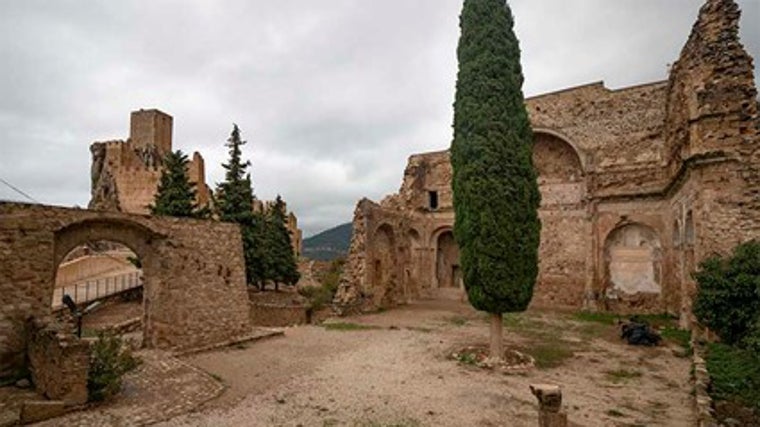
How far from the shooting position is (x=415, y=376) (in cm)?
914

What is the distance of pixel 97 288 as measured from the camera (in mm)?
18844

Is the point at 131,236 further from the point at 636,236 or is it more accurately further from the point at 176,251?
the point at 636,236

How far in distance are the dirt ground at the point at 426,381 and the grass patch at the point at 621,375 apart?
21mm

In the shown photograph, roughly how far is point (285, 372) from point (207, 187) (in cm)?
3439

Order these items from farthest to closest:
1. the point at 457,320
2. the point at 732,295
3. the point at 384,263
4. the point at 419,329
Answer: the point at 384,263 → the point at 457,320 → the point at 419,329 → the point at 732,295

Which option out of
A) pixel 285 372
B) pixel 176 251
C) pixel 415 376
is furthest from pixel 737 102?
pixel 176 251

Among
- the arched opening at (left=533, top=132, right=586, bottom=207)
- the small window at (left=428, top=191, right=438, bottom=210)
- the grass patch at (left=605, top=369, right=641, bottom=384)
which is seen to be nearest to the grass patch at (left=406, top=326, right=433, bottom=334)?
the grass patch at (left=605, top=369, right=641, bottom=384)

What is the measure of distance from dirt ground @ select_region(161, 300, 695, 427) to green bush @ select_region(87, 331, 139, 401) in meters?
1.67

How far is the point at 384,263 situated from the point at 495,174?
12.0 m

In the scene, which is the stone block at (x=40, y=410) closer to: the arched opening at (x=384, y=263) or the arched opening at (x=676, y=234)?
the arched opening at (x=384, y=263)

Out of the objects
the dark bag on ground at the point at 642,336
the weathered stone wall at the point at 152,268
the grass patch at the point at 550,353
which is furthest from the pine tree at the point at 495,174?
the weathered stone wall at the point at 152,268

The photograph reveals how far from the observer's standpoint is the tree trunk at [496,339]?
33.6ft

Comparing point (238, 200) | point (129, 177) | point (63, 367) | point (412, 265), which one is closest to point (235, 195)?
point (238, 200)

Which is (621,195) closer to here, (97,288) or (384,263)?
(384,263)
